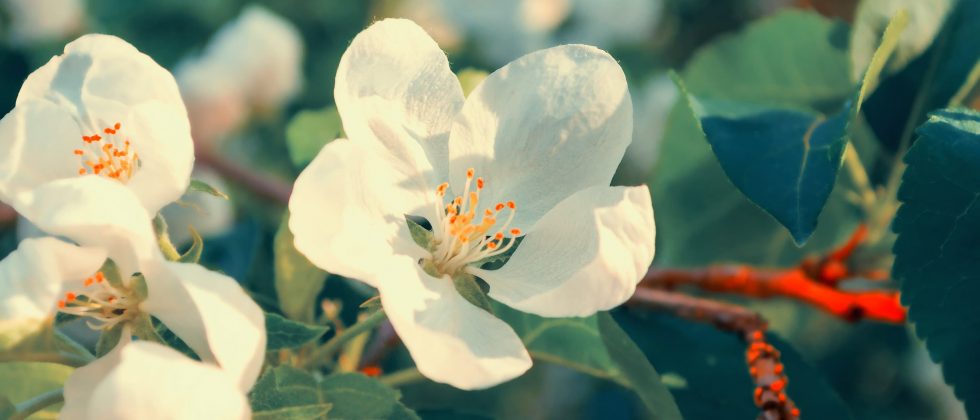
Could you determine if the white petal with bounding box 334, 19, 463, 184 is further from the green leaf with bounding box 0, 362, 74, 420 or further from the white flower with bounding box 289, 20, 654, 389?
the green leaf with bounding box 0, 362, 74, 420

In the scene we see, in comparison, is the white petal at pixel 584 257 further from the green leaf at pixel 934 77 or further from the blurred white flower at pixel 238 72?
the blurred white flower at pixel 238 72

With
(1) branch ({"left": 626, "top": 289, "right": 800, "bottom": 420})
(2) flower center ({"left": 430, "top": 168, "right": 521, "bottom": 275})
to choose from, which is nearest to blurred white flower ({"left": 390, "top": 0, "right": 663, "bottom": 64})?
(1) branch ({"left": 626, "top": 289, "right": 800, "bottom": 420})

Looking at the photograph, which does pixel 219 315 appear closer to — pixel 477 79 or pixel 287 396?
pixel 287 396

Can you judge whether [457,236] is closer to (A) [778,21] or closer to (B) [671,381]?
(B) [671,381]

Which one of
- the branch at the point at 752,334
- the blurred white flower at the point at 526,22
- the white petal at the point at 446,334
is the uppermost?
the white petal at the point at 446,334

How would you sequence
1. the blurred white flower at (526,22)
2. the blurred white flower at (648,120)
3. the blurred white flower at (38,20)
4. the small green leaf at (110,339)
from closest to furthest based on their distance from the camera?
the small green leaf at (110,339) < the blurred white flower at (38,20) < the blurred white flower at (648,120) < the blurred white flower at (526,22)

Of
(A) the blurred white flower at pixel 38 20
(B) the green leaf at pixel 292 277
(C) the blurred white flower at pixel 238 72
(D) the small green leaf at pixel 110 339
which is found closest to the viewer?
(D) the small green leaf at pixel 110 339

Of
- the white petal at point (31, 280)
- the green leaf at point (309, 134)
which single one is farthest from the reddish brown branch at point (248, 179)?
the white petal at point (31, 280)
